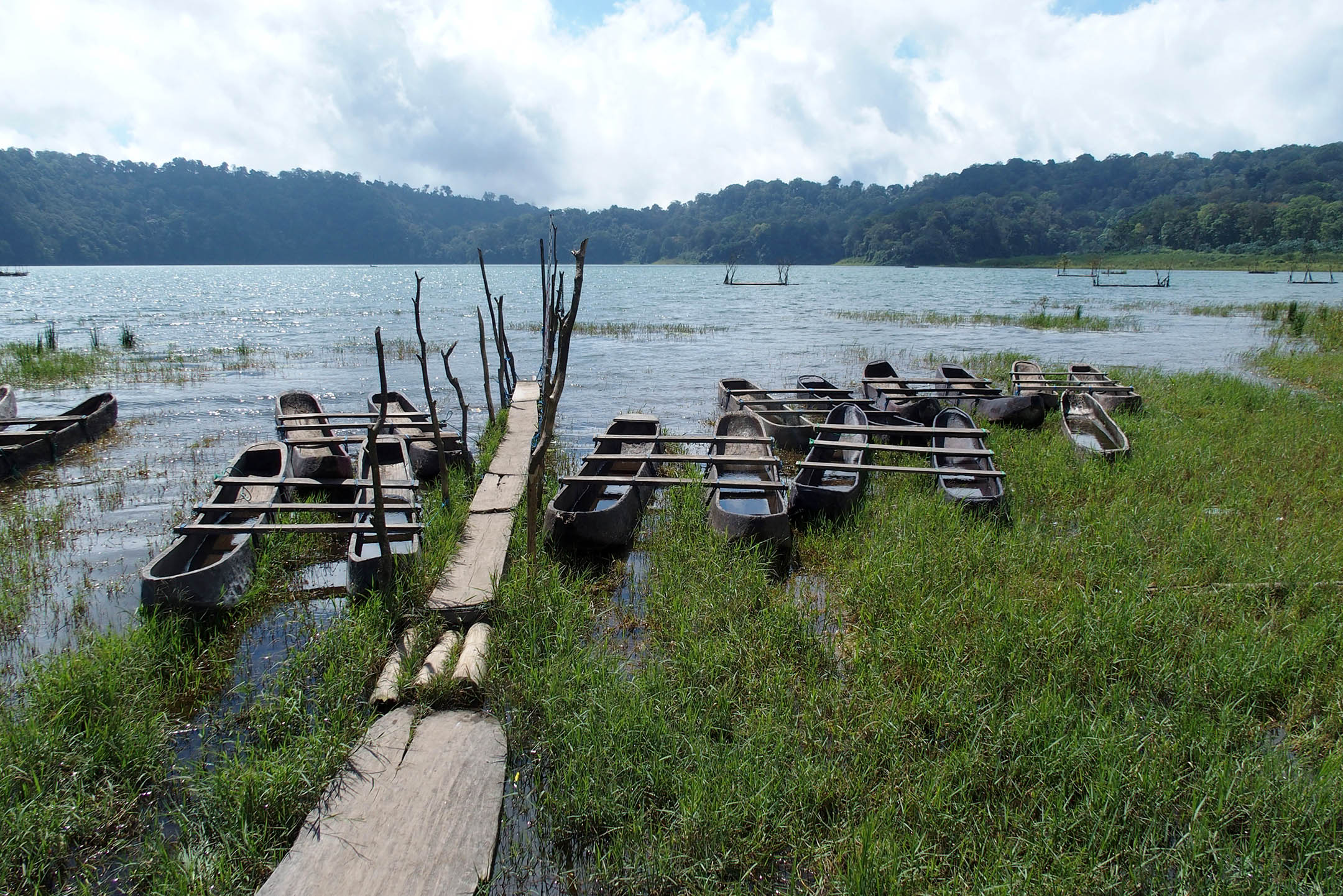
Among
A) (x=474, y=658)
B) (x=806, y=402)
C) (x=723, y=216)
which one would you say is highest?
(x=723, y=216)

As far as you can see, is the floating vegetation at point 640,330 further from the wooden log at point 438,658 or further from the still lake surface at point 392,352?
the wooden log at point 438,658

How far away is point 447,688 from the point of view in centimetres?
449

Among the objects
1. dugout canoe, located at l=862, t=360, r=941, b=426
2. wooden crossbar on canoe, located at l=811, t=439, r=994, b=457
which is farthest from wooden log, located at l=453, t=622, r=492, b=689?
dugout canoe, located at l=862, t=360, r=941, b=426

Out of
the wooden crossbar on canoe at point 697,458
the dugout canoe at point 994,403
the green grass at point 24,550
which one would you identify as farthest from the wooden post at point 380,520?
the dugout canoe at point 994,403

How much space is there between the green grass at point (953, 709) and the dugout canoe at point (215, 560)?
2152 millimetres

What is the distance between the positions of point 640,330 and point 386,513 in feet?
78.3

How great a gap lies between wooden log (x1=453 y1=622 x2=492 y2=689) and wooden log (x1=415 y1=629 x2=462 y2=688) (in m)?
0.07

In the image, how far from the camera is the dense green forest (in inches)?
4397

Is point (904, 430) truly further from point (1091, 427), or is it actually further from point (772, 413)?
point (1091, 427)

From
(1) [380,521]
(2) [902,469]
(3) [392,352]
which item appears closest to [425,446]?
(1) [380,521]

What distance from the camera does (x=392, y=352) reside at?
23.2m

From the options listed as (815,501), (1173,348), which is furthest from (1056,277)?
(815,501)

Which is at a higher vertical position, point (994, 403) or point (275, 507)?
point (994, 403)

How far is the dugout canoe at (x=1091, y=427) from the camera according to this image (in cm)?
942
